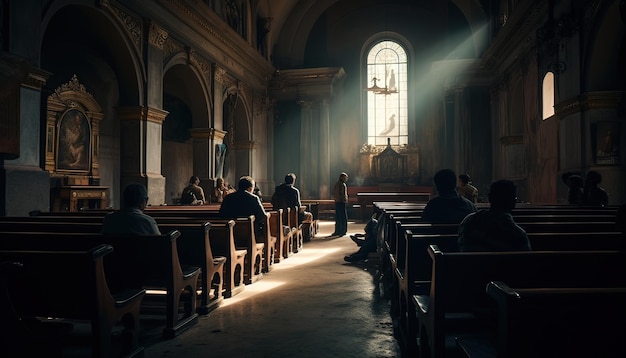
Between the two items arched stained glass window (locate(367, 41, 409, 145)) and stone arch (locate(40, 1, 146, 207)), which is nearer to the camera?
stone arch (locate(40, 1, 146, 207))

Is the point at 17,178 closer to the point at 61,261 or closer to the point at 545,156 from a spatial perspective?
the point at 61,261

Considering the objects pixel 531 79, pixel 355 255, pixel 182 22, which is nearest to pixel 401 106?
pixel 531 79

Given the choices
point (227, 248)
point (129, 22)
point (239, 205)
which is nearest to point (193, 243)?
point (227, 248)

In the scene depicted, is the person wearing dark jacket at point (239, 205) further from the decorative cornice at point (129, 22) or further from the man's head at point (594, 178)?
the decorative cornice at point (129, 22)

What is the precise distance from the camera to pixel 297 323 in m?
3.86

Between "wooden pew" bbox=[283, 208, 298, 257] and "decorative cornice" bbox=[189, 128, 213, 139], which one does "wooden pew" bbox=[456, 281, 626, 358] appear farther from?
"decorative cornice" bbox=[189, 128, 213, 139]

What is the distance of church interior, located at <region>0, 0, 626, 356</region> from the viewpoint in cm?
838

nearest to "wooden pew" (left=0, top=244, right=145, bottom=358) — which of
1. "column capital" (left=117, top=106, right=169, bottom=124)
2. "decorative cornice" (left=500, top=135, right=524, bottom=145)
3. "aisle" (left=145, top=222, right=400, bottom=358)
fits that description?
"aisle" (left=145, top=222, right=400, bottom=358)

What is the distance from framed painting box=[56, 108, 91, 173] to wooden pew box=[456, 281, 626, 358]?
36.9ft

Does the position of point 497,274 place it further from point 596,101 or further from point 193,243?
point 596,101

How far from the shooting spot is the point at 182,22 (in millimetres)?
11336

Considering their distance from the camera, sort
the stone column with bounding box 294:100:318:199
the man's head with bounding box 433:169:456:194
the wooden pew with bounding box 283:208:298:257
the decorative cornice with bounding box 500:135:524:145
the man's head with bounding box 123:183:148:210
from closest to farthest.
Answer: the man's head with bounding box 123:183:148:210
the man's head with bounding box 433:169:456:194
the wooden pew with bounding box 283:208:298:257
the decorative cornice with bounding box 500:135:524:145
the stone column with bounding box 294:100:318:199

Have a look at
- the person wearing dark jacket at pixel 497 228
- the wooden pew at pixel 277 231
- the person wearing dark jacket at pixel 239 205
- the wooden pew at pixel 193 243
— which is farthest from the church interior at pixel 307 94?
the person wearing dark jacket at pixel 497 228

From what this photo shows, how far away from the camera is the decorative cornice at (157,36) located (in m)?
9.93
